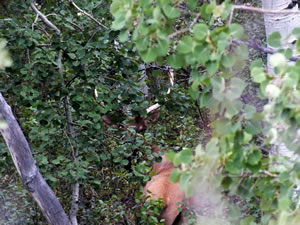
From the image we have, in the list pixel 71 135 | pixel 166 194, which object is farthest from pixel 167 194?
pixel 71 135

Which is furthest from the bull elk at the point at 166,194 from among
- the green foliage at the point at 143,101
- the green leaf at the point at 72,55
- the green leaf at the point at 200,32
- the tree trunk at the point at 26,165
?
the green leaf at the point at 200,32

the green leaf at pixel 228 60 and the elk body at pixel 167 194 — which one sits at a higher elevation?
the green leaf at pixel 228 60

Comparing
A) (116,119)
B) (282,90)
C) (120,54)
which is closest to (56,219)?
(116,119)

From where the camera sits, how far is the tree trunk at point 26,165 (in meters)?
3.26

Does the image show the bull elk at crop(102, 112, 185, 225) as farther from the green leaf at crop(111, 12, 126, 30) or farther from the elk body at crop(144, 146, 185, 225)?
the green leaf at crop(111, 12, 126, 30)

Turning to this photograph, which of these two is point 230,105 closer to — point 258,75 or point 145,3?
point 258,75

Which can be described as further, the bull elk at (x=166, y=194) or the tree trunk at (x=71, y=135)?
the bull elk at (x=166, y=194)

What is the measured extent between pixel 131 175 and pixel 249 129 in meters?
2.54

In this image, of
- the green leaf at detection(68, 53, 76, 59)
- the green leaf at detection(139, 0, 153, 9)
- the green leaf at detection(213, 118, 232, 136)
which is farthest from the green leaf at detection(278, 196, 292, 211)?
the green leaf at detection(68, 53, 76, 59)

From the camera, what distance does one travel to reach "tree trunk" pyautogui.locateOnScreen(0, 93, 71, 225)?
326 centimetres

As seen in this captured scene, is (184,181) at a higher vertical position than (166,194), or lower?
higher

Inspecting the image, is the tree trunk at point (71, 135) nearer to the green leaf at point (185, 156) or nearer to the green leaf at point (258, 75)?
the green leaf at point (185, 156)

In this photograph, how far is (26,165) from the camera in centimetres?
335

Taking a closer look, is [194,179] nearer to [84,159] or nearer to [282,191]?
[282,191]
